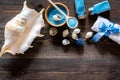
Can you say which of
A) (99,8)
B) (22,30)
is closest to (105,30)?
(99,8)

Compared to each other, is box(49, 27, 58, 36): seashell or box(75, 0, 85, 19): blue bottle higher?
box(75, 0, 85, 19): blue bottle

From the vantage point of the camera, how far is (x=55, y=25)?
3.34ft

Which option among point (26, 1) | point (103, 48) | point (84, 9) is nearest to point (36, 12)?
point (26, 1)

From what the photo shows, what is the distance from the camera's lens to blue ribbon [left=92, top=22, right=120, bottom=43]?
3.35 ft

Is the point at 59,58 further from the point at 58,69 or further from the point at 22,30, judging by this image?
the point at 22,30

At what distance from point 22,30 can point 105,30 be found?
0.30 metres

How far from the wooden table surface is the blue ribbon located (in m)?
0.02

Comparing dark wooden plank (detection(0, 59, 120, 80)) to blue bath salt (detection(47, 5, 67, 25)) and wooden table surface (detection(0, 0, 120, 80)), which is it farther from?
blue bath salt (detection(47, 5, 67, 25))

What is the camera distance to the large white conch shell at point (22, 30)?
960 millimetres

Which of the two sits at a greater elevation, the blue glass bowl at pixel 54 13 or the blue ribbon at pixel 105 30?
the blue glass bowl at pixel 54 13

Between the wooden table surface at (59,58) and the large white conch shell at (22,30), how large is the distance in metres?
0.04

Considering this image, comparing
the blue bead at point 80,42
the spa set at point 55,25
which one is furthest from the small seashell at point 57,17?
the blue bead at point 80,42

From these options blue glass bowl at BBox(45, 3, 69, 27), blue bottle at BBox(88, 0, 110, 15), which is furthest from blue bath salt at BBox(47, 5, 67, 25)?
blue bottle at BBox(88, 0, 110, 15)

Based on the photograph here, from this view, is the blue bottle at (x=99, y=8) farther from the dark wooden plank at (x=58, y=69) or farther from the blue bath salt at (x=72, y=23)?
the dark wooden plank at (x=58, y=69)
